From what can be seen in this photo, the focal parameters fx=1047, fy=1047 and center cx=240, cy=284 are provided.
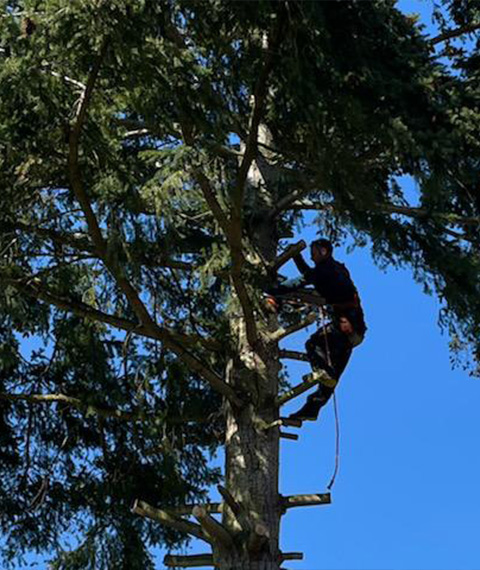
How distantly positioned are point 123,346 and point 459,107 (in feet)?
13.7

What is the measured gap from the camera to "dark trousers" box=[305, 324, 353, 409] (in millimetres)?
8430

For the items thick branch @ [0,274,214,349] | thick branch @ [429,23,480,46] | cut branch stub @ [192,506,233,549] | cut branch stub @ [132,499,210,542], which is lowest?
cut branch stub @ [192,506,233,549]

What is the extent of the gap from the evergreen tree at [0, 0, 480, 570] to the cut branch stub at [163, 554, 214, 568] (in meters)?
0.24

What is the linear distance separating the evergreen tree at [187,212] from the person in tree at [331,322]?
0.32 metres

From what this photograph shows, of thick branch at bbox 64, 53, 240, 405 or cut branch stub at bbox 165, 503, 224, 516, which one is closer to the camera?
thick branch at bbox 64, 53, 240, 405

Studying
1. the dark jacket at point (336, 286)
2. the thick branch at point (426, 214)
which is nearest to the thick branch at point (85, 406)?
the dark jacket at point (336, 286)

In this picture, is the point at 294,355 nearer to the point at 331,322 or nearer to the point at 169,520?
the point at 331,322

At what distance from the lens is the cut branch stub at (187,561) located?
25.9 feet

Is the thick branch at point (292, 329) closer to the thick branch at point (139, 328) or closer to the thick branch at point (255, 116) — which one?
the thick branch at point (139, 328)

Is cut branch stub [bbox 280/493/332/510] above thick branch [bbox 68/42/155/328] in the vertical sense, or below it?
below

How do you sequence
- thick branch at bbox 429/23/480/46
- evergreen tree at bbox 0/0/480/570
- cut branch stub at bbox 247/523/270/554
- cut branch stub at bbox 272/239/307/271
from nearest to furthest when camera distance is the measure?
evergreen tree at bbox 0/0/480/570, cut branch stub at bbox 247/523/270/554, cut branch stub at bbox 272/239/307/271, thick branch at bbox 429/23/480/46

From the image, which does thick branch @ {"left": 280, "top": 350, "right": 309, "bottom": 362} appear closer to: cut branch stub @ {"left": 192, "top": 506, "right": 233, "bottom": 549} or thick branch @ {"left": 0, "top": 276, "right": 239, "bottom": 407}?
thick branch @ {"left": 0, "top": 276, "right": 239, "bottom": 407}

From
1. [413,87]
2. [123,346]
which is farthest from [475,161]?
[123,346]

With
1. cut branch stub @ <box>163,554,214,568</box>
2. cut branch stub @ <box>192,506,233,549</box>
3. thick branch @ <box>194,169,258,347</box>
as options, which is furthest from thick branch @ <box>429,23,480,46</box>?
cut branch stub @ <box>163,554,214,568</box>
